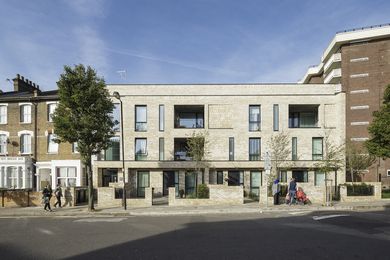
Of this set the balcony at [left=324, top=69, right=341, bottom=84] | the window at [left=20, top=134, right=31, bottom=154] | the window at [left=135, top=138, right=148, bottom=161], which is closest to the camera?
the window at [left=135, top=138, right=148, bottom=161]

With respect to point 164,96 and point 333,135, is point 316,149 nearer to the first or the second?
point 333,135

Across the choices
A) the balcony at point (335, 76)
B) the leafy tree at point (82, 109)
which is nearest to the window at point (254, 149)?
the leafy tree at point (82, 109)

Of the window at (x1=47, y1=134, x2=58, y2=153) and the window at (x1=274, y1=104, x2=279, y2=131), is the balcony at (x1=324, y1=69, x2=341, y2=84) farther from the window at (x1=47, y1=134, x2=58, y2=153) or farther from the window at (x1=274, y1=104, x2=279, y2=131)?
the window at (x1=47, y1=134, x2=58, y2=153)

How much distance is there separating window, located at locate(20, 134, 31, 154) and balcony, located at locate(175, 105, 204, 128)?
1295 centimetres

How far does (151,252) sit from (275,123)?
23.8 m

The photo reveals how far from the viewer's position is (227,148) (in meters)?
31.6

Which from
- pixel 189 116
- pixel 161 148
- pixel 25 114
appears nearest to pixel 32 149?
pixel 25 114

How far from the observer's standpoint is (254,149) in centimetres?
3178

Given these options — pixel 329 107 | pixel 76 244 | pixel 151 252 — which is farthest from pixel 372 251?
pixel 329 107

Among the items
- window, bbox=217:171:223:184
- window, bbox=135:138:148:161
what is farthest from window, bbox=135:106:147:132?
window, bbox=217:171:223:184

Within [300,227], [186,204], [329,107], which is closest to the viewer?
[300,227]

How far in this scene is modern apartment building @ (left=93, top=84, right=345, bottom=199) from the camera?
1235 inches

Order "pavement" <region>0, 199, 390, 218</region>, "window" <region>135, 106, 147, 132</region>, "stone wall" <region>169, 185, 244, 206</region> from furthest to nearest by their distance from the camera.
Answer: "window" <region>135, 106, 147, 132</region>, "stone wall" <region>169, 185, 244, 206</region>, "pavement" <region>0, 199, 390, 218</region>

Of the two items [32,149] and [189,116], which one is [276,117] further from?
[32,149]
